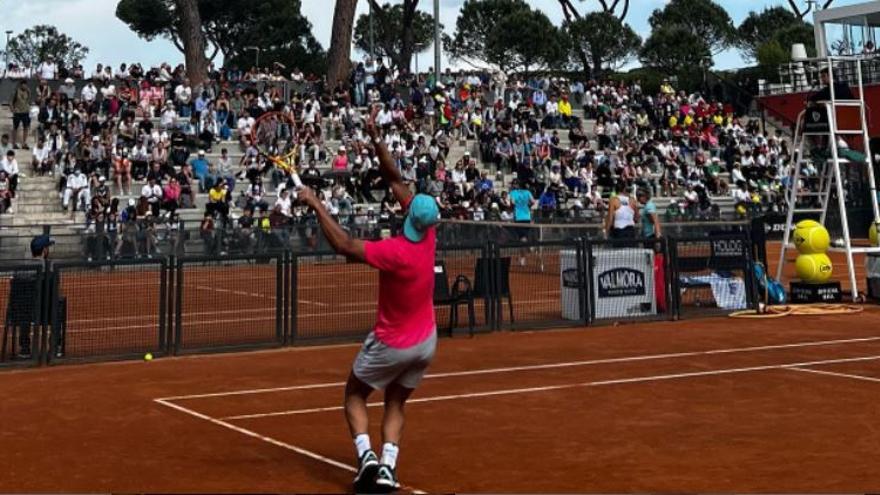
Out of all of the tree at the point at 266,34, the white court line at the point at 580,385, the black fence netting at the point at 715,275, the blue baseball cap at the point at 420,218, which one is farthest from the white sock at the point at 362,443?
the tree at the point at 266,34

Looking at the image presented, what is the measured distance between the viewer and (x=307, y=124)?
33.6 meters

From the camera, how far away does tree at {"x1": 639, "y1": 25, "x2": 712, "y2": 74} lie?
252ft

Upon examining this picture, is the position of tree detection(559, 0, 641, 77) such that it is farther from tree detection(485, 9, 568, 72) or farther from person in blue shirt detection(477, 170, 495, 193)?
person in blue shirt detection(477, 170, 495, 193)

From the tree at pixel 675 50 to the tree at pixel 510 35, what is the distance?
25.6ft

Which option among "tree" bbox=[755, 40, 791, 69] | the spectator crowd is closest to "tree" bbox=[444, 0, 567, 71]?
"tree" bbox=[755, 40, 791, 69]

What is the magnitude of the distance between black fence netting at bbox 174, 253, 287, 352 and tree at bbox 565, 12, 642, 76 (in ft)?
227

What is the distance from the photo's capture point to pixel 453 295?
615 inches

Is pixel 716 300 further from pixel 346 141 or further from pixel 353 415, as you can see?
pixel 346 141

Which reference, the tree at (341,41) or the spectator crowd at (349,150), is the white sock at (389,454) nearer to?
the spectator crowd at (349,150)

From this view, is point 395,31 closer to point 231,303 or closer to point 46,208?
point 46,208

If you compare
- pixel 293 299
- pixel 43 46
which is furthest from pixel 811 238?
pixel 43 46

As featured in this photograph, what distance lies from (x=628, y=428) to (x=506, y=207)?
24.4 metres

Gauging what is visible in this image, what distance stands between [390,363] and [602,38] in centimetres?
7767

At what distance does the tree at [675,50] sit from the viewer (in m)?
76.8
